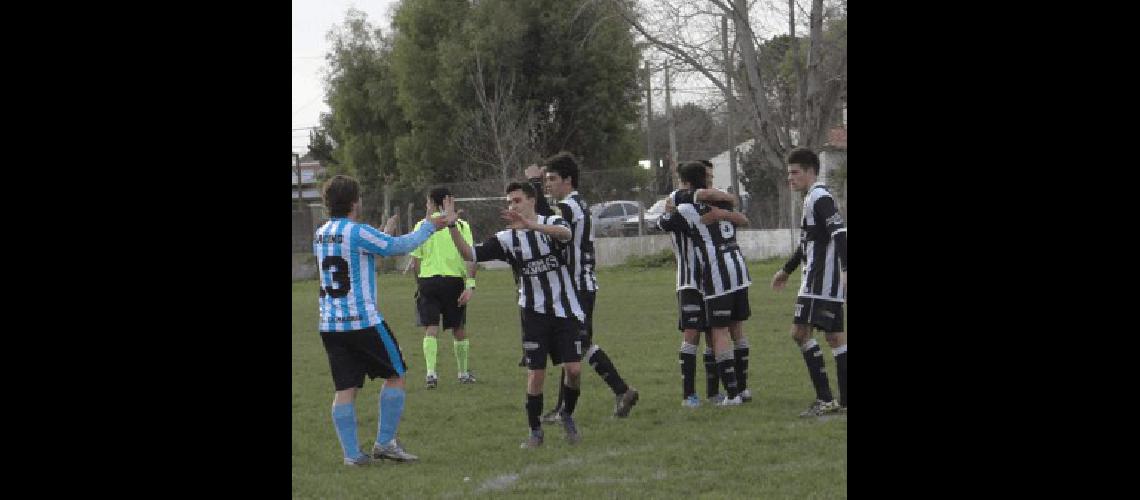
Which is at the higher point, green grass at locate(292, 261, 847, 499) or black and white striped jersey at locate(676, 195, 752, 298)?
black and white striped jersey at locate(676, 195, 752, 298)

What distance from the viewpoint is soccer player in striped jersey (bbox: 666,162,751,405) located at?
9.84 metres

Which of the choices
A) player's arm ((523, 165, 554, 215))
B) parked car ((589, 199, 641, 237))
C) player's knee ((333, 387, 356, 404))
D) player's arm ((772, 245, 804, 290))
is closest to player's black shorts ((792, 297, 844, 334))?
player's arm ((772, 245, 804, 290))

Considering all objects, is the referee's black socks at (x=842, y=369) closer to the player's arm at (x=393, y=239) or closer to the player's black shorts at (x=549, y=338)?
the player's black shorts at (x=549, y=338)

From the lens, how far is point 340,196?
306 inches

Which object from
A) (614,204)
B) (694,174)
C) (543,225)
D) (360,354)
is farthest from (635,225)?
(360,354)

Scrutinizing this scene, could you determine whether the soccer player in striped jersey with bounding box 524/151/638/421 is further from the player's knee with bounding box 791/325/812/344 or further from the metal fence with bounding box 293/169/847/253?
the metal fence with bounding box 293/169/847/253

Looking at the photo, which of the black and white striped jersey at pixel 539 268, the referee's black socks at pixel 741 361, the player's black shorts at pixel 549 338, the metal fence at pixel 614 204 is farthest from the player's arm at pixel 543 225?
the metal fence at pixel 614 204

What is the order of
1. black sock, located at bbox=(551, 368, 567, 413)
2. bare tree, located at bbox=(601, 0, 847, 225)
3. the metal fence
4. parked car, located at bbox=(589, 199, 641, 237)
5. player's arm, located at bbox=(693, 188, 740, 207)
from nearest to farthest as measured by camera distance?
black sock, located at bbox=(551, 368, 567, 413)
player's arm, located at bbox=(693, 188, 740, 207)
bare tree, located at bbox=(601, 0, 847, 225)
the metal fence
parked car, located at bbox=(589, 199, 641, 237)

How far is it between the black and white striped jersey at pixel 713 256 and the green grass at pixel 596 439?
0.92m

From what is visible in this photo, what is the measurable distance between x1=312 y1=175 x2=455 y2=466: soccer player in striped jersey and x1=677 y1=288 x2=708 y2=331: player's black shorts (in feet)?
9.44

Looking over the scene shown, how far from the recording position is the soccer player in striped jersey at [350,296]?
771cm

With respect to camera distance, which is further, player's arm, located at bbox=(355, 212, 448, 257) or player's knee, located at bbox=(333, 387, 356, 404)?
player's knee, located at bbox=(333, 387, 356, 404)

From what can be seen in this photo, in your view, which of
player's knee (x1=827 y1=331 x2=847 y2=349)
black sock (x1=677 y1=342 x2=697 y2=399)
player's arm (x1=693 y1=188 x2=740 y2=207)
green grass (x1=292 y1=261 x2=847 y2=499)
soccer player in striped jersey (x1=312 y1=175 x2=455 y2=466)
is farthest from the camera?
black sock (x1=677 y1=342 x2=697 y2=399)
